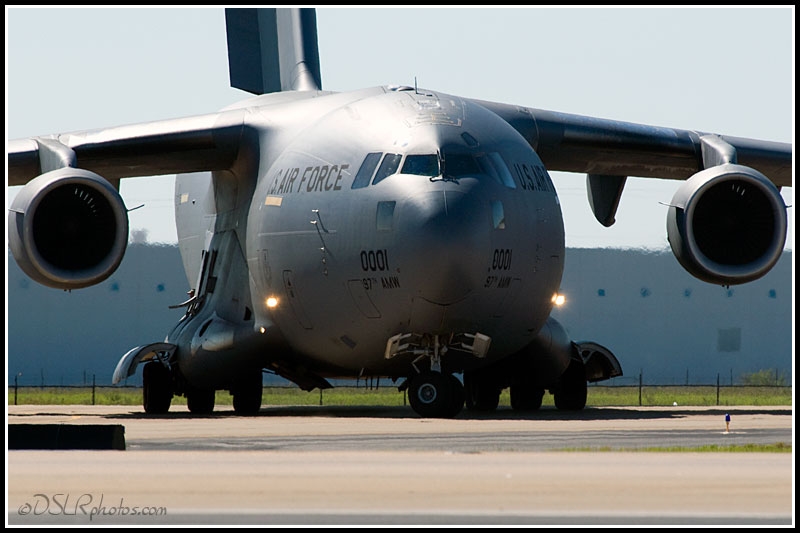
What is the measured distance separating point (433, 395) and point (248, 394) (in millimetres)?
4994

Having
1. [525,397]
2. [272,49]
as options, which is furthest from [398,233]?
[272,49]

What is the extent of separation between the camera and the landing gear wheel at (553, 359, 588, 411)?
25.6 meters

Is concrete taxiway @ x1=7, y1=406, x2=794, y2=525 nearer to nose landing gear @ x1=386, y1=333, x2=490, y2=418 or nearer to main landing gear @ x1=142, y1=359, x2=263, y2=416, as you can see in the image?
nose landing gear @ x1=386, y1=333, x2=490, y2=418

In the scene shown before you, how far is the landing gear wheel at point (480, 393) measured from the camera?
2489cm

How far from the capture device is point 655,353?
2254 inches

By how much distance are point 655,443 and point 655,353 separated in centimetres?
4213

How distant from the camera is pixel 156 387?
24672mm

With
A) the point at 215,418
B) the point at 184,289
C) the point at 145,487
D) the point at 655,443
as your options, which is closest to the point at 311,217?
the point at 215,418

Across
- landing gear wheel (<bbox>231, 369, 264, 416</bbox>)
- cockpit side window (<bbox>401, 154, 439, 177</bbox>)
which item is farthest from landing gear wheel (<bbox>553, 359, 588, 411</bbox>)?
cockpit side window (<bbox>401, 154, 439, 177</bbox>)

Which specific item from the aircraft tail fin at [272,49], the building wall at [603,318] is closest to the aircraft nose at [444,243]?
the aircraft tail fin at [272,49]

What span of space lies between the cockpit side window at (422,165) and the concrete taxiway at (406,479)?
3.97 m

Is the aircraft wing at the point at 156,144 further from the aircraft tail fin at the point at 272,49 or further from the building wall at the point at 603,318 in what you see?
the building wall at the point at 603,318

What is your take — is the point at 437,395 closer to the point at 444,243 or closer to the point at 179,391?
the point at 444,243

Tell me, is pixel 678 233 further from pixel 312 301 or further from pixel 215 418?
pixel 215 418
